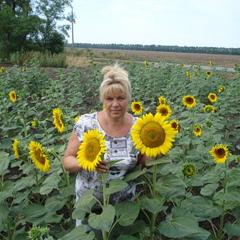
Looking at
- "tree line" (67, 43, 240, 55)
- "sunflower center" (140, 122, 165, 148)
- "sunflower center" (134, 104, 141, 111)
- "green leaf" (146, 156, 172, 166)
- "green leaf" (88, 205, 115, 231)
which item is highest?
"tree line" (67, 43, 240, 55)

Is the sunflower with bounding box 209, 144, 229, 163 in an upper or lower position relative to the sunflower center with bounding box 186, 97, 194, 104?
lower

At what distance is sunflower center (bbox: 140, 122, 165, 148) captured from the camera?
5.30 ft

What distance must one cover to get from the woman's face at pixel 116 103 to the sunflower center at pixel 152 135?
52 cm

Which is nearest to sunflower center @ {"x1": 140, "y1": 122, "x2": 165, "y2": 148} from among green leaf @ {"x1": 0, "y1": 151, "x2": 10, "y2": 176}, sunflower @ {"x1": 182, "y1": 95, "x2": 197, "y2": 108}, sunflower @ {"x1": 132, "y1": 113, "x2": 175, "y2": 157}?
sunflower @ {"x1": 132, "y1": 113, "x2": 175, "y2": 157}

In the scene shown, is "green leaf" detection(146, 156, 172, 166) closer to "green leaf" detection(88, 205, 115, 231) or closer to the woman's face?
"green leaf" detection(88, 205, 115, 231)

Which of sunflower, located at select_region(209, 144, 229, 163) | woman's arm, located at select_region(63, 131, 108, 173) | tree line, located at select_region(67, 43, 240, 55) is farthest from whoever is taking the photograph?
tree line, located at select_region(67, 43, 240, 55)

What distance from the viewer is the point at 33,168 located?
2.83 meters

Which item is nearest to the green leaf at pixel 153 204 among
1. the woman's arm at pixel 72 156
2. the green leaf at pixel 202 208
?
the woman's arm at pixel 72 156

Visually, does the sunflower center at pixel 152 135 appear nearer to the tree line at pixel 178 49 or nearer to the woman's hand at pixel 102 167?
the woman's hand at pixel 102 167

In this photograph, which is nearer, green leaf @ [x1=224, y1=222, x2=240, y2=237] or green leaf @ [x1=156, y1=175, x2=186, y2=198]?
green leaf @ [x1=156, y1=175, x2=186, y2=198]

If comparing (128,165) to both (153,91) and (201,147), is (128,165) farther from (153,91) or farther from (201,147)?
(153,91)

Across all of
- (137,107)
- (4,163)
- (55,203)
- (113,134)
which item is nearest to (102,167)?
(113,134)

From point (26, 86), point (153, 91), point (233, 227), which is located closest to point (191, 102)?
point (233, 227)

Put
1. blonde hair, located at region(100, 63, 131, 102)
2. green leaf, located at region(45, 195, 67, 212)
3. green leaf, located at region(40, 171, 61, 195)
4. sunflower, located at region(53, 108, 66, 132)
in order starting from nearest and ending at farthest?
1. blonde hair, located at region(100, 63, 131, 102)
2. green leaf, located at region(40, 171, 61, 195)
3. green leaf, located at region(45, 195, 67, 212)
4. sunflower, located at region(53, 108, 66, 132)
